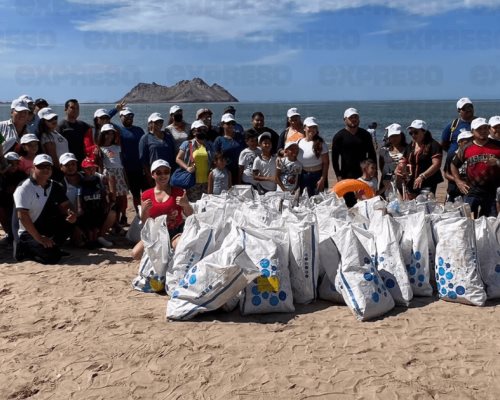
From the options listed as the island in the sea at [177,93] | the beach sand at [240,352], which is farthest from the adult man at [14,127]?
the island in the sea at [177,93]

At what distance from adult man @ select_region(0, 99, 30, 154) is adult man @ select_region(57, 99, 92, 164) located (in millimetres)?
665

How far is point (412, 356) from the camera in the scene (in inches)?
135

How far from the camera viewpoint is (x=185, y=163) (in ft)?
21.7

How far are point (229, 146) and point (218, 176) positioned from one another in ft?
1.58

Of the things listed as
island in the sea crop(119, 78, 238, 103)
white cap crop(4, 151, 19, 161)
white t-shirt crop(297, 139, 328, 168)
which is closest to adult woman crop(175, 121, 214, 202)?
white t-shirt crop(297, 139, 328, 168)

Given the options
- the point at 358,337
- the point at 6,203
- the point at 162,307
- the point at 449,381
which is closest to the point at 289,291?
the point at 358,337

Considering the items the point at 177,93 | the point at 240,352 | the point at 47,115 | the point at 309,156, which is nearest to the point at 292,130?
the point at 309,156

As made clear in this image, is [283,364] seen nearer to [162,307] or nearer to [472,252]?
[162,307]

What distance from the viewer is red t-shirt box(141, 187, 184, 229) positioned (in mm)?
5207

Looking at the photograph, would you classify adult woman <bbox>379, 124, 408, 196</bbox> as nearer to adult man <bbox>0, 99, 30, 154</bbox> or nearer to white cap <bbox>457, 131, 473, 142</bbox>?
white cap <bbox>457, 131, 473, 142</bbox>

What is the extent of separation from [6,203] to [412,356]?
4952mm

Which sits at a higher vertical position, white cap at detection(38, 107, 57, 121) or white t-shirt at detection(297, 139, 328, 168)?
white cap at detection(38, 107, 57, 121)

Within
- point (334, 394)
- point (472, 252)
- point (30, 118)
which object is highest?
point (30, 118)

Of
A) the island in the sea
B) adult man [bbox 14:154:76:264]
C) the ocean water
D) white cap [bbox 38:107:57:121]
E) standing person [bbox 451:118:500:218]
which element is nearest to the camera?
adult man [bbox 14:154:76:264]
